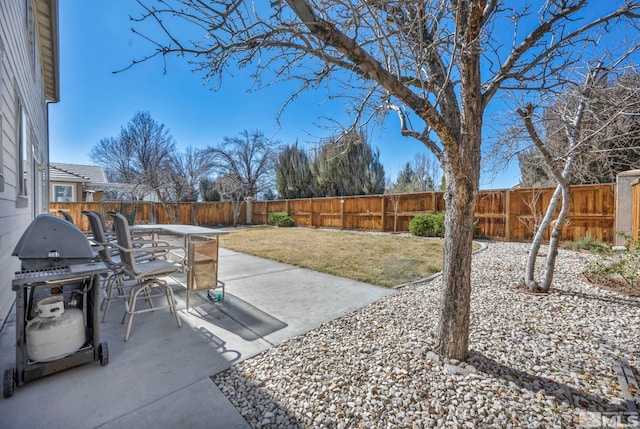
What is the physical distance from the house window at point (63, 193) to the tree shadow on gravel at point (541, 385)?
17378 millimetres

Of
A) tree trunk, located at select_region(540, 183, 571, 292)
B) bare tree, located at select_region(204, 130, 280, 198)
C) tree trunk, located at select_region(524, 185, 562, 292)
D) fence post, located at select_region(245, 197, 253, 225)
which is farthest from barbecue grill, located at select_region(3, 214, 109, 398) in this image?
bare tree, located at select_region(204, 130, 280, 198)

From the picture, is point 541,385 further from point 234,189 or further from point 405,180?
point 405,180

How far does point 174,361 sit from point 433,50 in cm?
319

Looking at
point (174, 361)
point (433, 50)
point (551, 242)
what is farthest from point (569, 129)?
point (174, 361)

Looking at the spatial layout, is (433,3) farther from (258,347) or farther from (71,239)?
(71,239)

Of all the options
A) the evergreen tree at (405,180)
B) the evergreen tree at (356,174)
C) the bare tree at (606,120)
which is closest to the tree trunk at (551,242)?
the bare tree at (606,120)

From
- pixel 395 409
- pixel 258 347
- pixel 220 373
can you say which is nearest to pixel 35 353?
pixel 220 373

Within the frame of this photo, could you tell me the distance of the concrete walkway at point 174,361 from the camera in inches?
65.5

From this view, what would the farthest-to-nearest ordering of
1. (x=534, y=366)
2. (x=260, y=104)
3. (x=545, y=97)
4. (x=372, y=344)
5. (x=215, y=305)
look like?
1. (x=260, y=104)
2. (x=215, y=305)
3. (x=545, y=97)
4. (x=372, y=344)
5. (x=534, y=366)

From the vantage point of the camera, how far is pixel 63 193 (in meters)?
13.2

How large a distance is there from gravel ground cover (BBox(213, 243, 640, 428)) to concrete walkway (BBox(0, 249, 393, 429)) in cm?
20

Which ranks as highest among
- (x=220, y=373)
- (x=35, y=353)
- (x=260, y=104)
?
(x=260, y=104)

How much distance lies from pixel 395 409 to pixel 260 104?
4.13m

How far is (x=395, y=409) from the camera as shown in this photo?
1681mm
